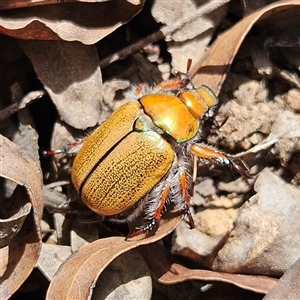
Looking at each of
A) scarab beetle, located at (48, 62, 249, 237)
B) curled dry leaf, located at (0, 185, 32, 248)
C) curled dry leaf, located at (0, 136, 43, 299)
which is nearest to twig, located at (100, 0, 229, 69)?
scarab beetle, located at (48, 62, 249, 237)

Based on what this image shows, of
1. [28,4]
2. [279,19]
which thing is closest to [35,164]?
[28,4]

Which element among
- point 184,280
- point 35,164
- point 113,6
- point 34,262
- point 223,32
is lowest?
point 184,280

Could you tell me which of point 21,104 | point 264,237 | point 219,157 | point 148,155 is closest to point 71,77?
point 21,104

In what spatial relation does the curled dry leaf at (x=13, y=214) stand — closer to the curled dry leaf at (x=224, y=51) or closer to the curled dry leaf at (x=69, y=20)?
the curled dry leaf at (x=69, y=20)

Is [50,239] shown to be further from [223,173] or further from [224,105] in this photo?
[224,105]

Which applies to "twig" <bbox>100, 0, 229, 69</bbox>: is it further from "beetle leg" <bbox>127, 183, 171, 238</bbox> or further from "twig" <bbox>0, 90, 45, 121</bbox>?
"beetle leg" <bbox>127, 183, 171, 238</bbox>

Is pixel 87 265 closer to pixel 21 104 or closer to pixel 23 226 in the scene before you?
pixel 23 226
